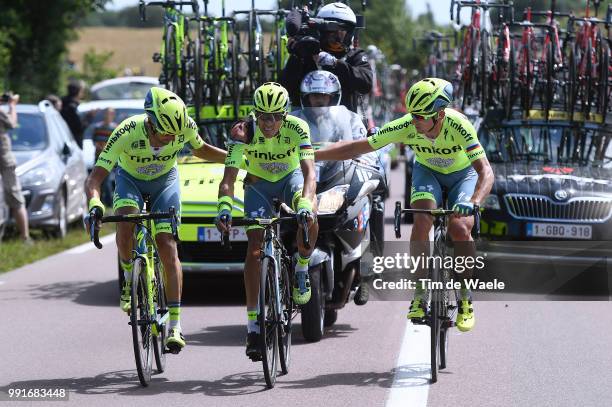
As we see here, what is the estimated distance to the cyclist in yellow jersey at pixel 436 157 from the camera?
970cm

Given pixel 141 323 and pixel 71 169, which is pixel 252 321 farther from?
pixel 71 169

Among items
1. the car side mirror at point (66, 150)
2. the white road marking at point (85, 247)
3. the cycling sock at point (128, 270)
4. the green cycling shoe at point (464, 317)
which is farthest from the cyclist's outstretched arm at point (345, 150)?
the car side mirror at point (66, 150)

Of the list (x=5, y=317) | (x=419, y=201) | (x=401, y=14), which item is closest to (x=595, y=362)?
(x=419, y=201)

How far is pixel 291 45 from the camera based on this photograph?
521 inches

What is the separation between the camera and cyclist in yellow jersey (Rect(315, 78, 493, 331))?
31.8ft

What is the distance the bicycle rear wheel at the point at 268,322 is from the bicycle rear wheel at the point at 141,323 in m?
0.74

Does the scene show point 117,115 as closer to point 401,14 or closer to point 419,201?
point 419,201

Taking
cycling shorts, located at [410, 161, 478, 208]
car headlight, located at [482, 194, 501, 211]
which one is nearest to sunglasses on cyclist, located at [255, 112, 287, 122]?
cycling shorts, located at [410, 161, 478, 208]

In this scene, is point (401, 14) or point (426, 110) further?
point (401, 14)

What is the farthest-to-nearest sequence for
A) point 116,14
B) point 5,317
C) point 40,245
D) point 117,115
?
point 116,14 < point 117,115 < point 40,245 < point 5,317

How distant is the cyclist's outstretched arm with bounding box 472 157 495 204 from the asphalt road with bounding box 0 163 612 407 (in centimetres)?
Answer: 116

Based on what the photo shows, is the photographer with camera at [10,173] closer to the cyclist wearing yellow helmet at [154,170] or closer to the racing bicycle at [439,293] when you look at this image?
the cyclist wearing yellow helmet at [154,170]

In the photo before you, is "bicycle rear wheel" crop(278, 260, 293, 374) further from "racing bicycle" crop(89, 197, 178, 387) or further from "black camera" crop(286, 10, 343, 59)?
"black camera" crop(286, 10, 343, 59)

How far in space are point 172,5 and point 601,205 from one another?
18.0 feet
